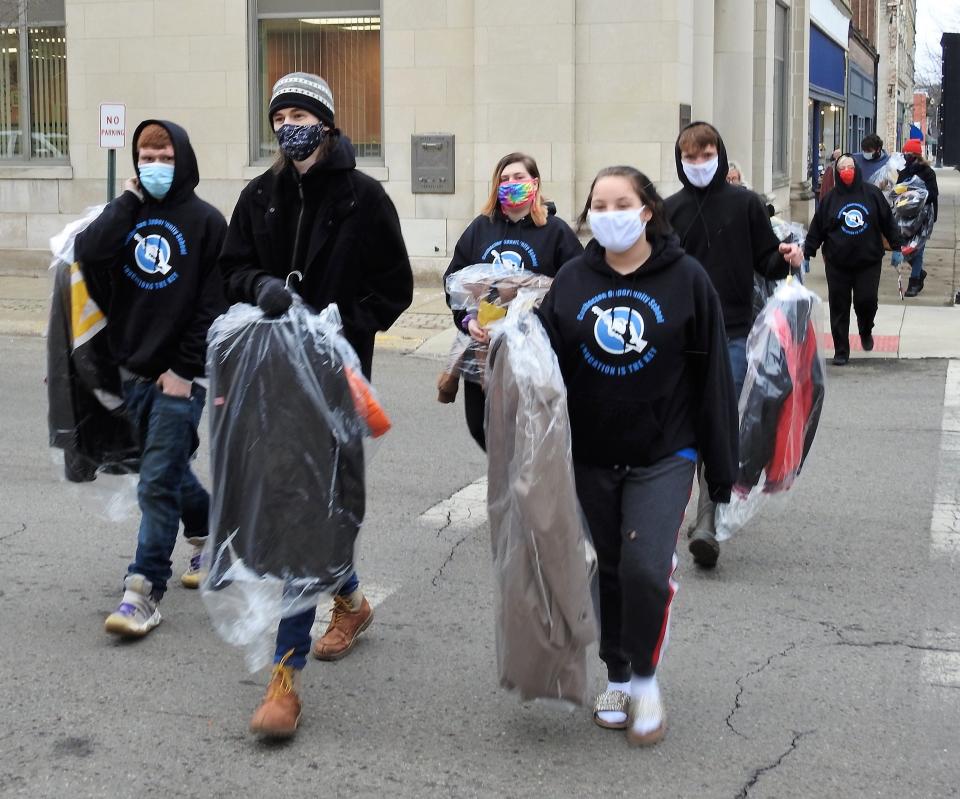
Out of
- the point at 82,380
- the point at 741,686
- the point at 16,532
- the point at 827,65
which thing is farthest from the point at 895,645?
the point at 827,65

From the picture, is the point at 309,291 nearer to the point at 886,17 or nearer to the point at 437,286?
the point at 437,286

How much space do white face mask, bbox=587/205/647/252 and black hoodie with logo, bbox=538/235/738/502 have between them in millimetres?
96

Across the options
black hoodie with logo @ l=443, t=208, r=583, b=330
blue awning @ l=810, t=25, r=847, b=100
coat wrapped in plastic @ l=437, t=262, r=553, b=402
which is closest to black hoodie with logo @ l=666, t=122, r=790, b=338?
black hoodie with logo @ l=443, t=208, r=583, b=330

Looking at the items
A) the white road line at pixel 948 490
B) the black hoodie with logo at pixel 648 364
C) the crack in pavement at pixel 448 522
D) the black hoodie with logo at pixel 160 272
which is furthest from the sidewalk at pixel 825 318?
the black hoodie with logo at pixel 648 364

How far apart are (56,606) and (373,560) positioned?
54.7 inches

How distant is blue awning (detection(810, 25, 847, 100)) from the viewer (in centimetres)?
2997

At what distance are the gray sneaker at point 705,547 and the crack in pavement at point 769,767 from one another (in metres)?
1.72

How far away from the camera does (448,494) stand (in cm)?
745

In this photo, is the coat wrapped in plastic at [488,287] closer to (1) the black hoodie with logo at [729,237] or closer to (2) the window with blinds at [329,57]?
(1) the black hoodie with logo at [729,237]

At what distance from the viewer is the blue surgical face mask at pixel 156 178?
505cm

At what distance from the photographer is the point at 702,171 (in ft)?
20.0

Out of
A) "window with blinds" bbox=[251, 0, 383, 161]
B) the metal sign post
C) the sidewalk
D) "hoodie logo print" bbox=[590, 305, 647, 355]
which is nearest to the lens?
"hoodie logo print" bbox=[590, 305, 647, 355]

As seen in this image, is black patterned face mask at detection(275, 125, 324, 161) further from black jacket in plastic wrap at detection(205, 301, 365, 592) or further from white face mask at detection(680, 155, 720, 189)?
white face mask at detection(680, 155, 720, 189)

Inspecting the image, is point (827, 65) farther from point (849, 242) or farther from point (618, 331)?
point (618, 331)
